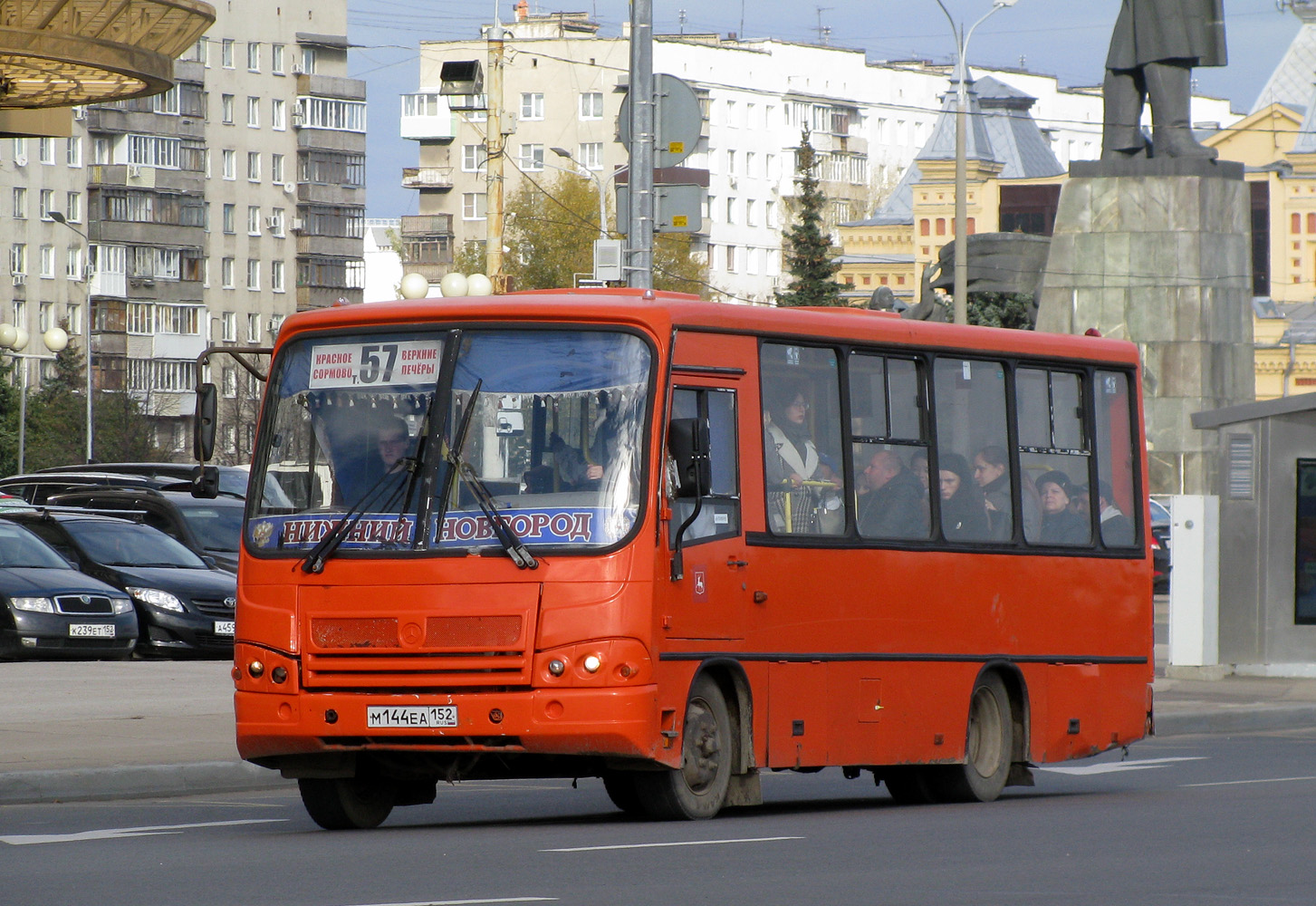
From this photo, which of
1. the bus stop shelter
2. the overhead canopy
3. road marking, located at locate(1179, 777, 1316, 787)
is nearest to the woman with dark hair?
road marking, located at locate(1179, 777, 1316, 787)

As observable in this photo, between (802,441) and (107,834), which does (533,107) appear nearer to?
(802,441)

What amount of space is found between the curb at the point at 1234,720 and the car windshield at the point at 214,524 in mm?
11746

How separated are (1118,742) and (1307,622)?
1002 cm

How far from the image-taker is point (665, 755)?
37.6ft

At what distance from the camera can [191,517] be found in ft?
92.8

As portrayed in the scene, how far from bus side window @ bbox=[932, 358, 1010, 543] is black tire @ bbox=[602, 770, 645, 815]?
8.11 ft

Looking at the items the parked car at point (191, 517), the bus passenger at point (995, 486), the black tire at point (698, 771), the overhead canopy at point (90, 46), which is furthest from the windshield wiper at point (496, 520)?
the parked car at point (191, 517)

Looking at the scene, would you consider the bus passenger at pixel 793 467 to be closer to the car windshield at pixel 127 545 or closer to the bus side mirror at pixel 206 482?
the bus side mirror at pixel 206 482

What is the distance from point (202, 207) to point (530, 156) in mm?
25510

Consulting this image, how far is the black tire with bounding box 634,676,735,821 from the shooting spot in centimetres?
1177

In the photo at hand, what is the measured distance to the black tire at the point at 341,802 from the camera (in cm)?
1211

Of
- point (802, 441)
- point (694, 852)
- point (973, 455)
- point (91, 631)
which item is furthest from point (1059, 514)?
point (91, 631)

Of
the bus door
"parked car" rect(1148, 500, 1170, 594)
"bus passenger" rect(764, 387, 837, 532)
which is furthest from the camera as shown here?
"parked car" rect(1148, 500, 1170, 594)

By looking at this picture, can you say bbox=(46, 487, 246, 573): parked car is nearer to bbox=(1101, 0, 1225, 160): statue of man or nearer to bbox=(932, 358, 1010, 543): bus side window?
bbox=(932, 358, 1010, 543): bus side window
